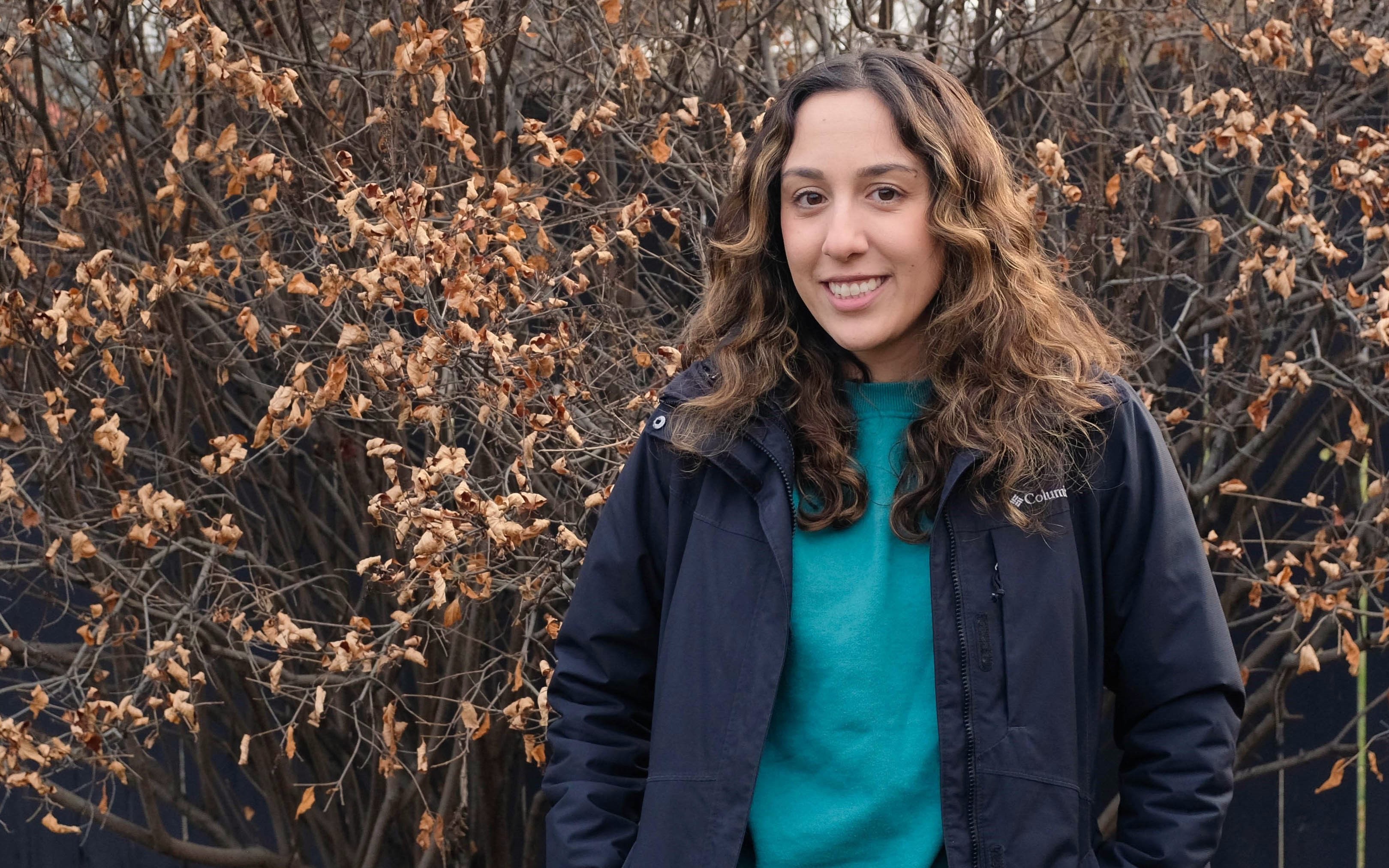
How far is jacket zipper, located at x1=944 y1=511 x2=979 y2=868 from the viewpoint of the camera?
1.83 meters

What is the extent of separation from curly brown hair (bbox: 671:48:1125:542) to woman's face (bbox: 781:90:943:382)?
28mm

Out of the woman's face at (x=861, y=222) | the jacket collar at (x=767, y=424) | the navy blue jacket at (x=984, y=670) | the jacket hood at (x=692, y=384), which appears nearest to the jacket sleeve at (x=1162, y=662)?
the navy blue jacket at (x=984, y=670)

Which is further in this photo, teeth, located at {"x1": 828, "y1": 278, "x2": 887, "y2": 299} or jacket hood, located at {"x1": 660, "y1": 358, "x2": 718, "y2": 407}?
jacket hood, located at {"x1": 660, "y1": 358, "x2": 718, "y2": 407}

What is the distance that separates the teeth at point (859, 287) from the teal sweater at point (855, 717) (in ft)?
0.92

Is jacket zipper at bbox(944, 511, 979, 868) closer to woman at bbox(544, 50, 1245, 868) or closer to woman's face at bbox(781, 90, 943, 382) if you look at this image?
woman at bbox(544, 50, 1245, 868)

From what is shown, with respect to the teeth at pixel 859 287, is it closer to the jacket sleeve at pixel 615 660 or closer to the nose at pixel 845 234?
the nose at pixel 845 234

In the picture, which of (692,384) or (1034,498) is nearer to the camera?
(1034,498)

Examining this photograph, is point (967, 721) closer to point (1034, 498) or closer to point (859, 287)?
point (1034, 498)

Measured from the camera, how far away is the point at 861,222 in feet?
6.62

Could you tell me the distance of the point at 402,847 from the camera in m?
4.52

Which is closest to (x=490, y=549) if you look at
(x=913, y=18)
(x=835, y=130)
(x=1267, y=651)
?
(x=835, y=130)

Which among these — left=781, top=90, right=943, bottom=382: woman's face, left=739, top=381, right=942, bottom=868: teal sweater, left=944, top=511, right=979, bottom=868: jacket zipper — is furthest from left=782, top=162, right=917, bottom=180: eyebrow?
left=944, top=511, right=979, bottom=868: jacket zipper

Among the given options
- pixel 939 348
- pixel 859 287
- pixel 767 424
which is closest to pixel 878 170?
pixel 859 287

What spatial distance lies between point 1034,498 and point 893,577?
219 millimetres
